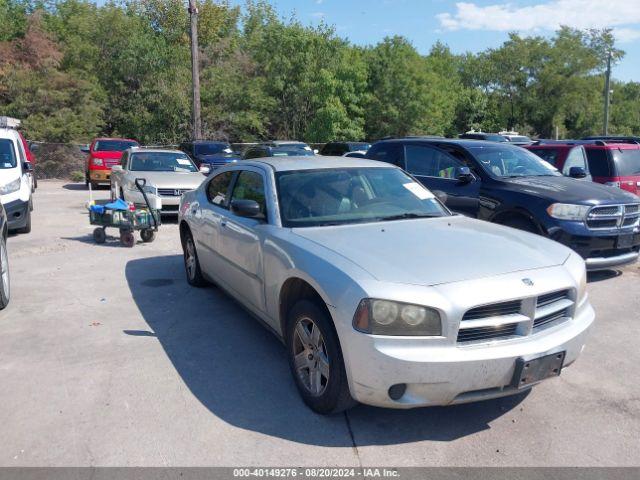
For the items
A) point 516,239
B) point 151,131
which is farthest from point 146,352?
point 151,131

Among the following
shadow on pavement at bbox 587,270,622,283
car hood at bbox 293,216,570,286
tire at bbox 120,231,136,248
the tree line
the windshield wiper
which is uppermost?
the tree line

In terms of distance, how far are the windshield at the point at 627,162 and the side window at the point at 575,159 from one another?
0.49m

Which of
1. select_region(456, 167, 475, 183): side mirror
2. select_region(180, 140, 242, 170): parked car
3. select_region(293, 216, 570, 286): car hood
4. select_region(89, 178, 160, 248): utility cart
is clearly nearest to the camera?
select_region(293, 216, 570, 286): car hood

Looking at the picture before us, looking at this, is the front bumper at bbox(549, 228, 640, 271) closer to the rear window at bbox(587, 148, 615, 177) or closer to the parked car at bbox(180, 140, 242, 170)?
the rear window at bbox(587, 148, 615, 177)

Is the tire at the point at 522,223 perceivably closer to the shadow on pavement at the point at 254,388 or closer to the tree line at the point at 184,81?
the shadow on pavement at the point at 254,388

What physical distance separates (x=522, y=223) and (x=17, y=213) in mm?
8216

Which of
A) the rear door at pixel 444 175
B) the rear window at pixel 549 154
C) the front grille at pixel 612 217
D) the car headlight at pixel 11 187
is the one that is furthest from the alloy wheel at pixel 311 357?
the car headlight at pixel 11 187

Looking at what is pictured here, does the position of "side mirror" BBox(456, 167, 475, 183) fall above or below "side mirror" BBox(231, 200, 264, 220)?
above

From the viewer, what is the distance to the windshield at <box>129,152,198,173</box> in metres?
13.5

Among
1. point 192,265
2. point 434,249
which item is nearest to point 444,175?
point 192,265

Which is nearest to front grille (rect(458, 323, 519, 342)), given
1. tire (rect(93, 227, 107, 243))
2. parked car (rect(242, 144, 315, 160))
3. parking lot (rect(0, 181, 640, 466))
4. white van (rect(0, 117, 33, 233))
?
parking lot (rect(0, 181, 640, 466))

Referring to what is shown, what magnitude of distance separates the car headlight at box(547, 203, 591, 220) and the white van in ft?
27.9

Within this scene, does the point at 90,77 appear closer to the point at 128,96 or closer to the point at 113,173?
the point at 128,96

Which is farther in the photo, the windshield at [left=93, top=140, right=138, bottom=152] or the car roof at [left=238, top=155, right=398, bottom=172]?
the windshield at [left=93, top=140, right=138, bottom=152]
